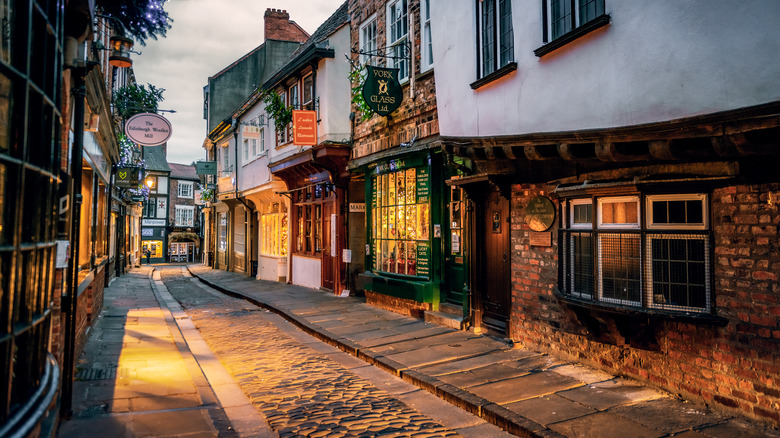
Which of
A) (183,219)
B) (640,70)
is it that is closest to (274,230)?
(640,70)

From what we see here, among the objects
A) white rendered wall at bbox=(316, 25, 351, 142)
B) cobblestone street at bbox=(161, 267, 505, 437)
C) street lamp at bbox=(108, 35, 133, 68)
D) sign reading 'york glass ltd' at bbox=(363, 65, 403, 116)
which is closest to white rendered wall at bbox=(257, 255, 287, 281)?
white rendered wall at bbox=(316, 25, 351, 142)

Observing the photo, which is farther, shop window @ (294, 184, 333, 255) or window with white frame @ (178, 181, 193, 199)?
window with white frame @ (178, 181, 193, 199)

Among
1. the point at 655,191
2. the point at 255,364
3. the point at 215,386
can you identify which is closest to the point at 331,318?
the point at 255,364

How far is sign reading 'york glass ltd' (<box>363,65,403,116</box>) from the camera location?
10375 millimetres

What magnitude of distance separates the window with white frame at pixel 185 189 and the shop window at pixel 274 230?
112 feet

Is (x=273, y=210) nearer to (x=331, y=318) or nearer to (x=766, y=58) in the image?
(x=331, y=318)

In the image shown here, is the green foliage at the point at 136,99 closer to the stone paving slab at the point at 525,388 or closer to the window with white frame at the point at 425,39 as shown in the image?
the window with white frame at the point at 425,39

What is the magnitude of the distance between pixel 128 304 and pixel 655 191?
41.6 feet

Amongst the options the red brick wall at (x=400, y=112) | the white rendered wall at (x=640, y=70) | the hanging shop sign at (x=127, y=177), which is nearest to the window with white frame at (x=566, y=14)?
the white rendered wall at (x=640, y=70)

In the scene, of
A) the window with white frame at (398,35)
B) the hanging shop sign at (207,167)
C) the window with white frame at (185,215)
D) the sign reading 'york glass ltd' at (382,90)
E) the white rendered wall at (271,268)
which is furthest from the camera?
the window with white frame at (185,215)

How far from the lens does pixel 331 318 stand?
1051 cm

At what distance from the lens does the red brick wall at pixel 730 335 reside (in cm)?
442

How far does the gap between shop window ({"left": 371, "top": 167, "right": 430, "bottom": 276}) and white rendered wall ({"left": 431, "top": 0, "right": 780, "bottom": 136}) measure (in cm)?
256

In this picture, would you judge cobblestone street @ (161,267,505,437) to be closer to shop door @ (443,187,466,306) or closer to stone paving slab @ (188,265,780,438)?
stone paving slab @ (188,265,780,438)
